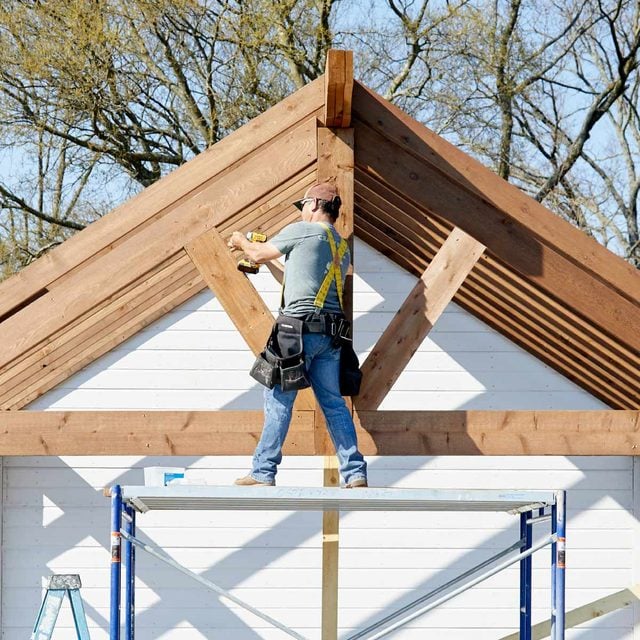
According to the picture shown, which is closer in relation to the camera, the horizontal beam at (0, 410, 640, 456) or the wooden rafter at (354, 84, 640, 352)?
the wooden rafter at (354, 84, 640, 352)

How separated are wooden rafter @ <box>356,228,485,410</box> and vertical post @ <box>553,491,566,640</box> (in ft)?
3.49

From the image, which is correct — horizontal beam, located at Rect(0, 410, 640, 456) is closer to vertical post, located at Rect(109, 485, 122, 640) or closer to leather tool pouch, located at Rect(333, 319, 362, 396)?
leather tool pouch, located at Rect(333, 319, 362, 396)

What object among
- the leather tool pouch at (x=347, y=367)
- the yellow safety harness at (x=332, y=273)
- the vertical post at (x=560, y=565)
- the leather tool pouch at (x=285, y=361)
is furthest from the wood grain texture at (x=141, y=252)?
the vertical post at (x=560, y=565)

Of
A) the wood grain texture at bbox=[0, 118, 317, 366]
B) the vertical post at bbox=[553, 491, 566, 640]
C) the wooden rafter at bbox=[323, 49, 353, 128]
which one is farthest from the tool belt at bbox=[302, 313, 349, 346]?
the vertical post at bbox=[553, 491, 566, 640]

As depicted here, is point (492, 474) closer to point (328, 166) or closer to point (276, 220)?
point (276, 220)

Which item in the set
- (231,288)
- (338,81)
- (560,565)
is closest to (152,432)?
(231,288)

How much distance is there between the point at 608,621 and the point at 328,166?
4.25 meters

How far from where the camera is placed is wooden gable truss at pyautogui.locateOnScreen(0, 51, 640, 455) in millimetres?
5113

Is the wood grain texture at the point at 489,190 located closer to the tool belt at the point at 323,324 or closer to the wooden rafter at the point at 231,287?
the tool belt at the point at 323,324

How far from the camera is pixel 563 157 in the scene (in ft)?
51.9

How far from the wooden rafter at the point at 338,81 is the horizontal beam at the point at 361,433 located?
1.49m

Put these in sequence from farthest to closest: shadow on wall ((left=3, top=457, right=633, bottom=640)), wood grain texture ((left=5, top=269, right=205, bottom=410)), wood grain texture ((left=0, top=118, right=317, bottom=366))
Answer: shadow on wall ((left=3, top=457, right=633, bottom=640)), wood grain texture ((left=5, top=269, right=205, bottom=410)), wood grain texture ((left=0, top=118, right=317, bottom=366))

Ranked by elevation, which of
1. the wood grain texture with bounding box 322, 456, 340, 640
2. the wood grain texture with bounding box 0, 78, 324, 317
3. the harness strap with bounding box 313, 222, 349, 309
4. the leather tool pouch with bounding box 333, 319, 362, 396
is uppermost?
the wood grain texture with bounding box 0, 78, 324, 317

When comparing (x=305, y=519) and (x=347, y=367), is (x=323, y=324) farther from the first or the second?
(x=305, y=519)
